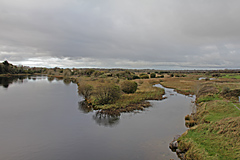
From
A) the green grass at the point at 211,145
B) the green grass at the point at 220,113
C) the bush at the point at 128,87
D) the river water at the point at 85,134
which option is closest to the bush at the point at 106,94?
the river water at the point at 85,134

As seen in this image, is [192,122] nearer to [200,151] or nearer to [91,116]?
[200,151]

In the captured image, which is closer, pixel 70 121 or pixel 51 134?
pixel 51 134

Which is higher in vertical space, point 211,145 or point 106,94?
point 106,94

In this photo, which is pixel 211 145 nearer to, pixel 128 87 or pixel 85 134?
pixel 85 134

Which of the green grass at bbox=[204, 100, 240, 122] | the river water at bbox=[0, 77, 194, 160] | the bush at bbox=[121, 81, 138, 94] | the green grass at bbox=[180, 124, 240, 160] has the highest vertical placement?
the bush at bbox=[121, 81, 138, 94]

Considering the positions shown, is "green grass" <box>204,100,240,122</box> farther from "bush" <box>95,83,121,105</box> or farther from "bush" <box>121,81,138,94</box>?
"bush" <box>121,81,138,94</box>

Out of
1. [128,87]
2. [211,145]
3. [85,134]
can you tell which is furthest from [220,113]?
[128,87]

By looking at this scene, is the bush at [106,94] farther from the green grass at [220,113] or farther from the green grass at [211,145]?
the green grass at [211,145]

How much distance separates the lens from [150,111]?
2633 centimetres

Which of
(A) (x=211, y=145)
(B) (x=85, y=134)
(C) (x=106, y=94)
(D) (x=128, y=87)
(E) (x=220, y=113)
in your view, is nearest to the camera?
(A) (x=211, y=145)

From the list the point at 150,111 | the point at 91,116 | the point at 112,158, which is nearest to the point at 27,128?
the point at 91,116

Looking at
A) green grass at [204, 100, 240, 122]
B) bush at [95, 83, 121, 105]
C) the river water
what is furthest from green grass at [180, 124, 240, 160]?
bush at [95, 83, 121, 105]

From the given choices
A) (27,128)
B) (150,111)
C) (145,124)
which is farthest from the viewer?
(150,111)

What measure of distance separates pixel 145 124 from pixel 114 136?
5427 millimetres
